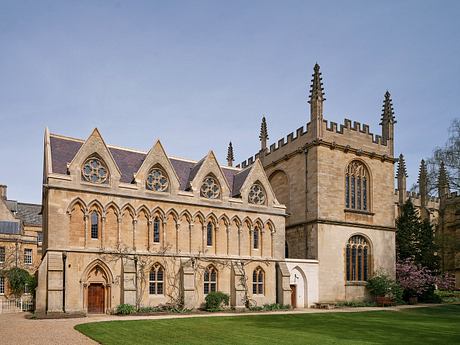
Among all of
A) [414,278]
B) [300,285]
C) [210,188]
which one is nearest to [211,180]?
[210,188]

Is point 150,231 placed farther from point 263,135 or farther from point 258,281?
point 263,135

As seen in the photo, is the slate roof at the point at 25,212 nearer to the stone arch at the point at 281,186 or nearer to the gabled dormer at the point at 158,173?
the stone arch at the point at 281,186

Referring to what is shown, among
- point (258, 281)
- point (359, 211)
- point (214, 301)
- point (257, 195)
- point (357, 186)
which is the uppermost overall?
point (357, 186)

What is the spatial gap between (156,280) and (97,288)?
12.1ft

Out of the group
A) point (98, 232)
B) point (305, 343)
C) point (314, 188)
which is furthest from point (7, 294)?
point (305, 343)

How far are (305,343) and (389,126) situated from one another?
31.2 m

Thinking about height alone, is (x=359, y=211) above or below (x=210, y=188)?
below

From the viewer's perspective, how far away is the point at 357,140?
136 ft

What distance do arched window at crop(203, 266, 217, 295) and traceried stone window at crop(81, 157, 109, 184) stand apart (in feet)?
29.8

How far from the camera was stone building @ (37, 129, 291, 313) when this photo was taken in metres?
27.6

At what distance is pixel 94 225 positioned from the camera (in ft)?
94.8

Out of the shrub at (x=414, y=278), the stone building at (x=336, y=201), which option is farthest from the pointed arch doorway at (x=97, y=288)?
the shrub at (x=414, y=278)

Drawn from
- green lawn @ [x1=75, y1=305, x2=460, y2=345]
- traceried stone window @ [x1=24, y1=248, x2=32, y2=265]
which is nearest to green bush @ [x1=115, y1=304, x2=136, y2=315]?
green lawn @ [x1=75, y1=305, x2=460, y2=345]

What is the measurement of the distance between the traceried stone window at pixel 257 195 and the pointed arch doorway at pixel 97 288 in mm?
11824
